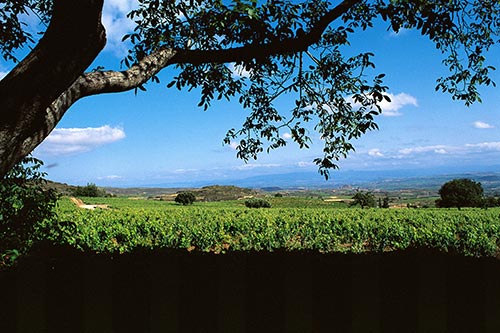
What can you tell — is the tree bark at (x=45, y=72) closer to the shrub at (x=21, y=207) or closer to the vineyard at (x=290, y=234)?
the shrub at (x=21, y=207)

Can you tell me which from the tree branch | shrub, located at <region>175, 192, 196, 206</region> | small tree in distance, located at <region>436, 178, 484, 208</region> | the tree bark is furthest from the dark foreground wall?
small tree in distance, located at <region>436, 178, 484, 208</region>

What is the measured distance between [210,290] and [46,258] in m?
2.87

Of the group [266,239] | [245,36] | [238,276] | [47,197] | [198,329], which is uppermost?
[245,36]

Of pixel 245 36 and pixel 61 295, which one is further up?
pixel 245 36

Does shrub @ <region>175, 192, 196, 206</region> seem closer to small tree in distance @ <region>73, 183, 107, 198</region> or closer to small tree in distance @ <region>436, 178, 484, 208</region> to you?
small tree in distance @ <region>73, 183, 107, 198</region>

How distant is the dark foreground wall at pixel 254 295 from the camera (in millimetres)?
3520

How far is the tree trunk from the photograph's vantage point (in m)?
2.92

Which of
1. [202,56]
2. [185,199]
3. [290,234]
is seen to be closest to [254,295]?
[202,56]

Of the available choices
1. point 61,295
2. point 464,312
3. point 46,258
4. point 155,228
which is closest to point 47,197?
point 46,258

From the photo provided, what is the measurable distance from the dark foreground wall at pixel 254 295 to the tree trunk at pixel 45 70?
6.54 ft

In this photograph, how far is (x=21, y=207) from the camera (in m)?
7.66

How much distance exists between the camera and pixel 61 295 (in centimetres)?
436

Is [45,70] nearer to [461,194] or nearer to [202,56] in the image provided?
[202,56]

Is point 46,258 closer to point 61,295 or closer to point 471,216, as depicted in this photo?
point 61,295
